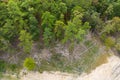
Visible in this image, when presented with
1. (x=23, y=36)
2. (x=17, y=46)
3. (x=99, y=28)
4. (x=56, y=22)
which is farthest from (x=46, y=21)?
(x=99, y=28)

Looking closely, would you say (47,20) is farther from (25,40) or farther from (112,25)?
(112,25)

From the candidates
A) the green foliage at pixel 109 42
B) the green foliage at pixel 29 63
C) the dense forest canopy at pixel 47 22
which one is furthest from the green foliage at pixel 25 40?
the green foliage at pixel 109 42

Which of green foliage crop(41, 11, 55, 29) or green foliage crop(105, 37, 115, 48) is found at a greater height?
green foliage crop(41, 11, 55, 29)

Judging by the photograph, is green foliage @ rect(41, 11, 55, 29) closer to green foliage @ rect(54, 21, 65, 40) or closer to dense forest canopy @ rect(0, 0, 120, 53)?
dense forest canopy @ rect(0, 0, 120, 53)

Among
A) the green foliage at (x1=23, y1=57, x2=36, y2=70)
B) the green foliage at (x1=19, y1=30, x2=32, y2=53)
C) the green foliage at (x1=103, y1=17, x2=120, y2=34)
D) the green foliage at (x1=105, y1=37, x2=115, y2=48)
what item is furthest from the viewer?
the green foliage at (x1=105, y1=37, x2=115, y2=48)

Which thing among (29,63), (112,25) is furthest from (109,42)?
(29,63)

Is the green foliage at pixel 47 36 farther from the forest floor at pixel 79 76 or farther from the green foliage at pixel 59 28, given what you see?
the forest floor at pixel 79 76

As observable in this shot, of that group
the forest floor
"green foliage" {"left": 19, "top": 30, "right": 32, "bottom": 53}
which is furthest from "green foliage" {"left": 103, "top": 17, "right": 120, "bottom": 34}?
"green foliage" {"left": 19, "top": 30, "right": 32, "bottom": 53}

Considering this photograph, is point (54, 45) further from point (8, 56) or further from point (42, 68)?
point (8, 56)
